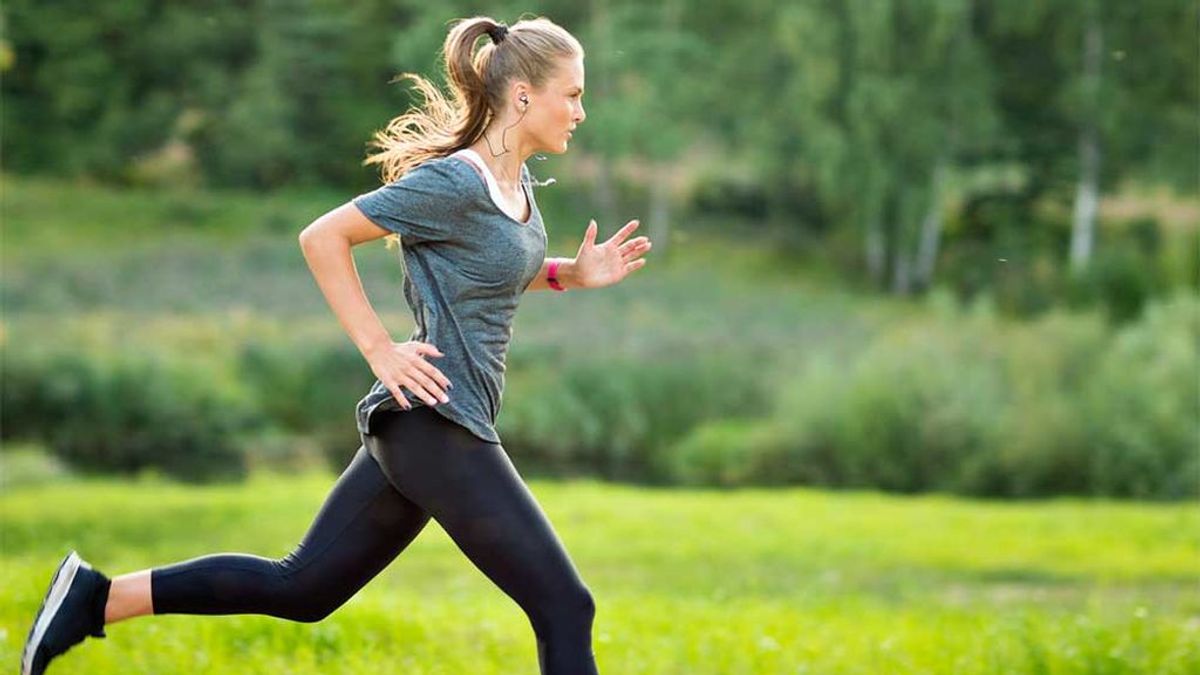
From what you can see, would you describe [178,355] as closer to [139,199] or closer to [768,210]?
[139,199]

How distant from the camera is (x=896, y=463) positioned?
20.0 m

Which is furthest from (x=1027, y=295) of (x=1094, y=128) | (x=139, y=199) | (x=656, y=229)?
(x=139, y=199)

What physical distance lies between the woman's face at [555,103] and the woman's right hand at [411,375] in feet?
1.73

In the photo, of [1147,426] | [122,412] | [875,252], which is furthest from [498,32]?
[875,252]

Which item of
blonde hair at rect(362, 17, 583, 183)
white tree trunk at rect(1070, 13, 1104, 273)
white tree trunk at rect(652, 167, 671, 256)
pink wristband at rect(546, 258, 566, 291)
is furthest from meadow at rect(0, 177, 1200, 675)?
white tree trunk at rect(1070, 13, 1104, 273)

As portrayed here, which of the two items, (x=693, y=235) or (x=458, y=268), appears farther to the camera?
(x=693, y=235)

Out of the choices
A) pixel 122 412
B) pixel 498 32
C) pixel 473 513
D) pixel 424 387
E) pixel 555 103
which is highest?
pixel 498 32

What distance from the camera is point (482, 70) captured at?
348cm

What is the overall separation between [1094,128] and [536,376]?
35.3 feet

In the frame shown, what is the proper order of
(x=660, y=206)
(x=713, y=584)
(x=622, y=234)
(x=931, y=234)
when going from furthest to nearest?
(x=660, y=206) → (x=931, y=234) → (x=713, y=584) → (x=622, y=234)

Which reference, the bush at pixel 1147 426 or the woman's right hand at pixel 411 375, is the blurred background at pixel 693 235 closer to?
the bush at pixel 1147 426

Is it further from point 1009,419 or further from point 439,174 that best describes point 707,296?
point 439,174

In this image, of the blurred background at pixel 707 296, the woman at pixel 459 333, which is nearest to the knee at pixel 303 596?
the woman at pixel 459 333

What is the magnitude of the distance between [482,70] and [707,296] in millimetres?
23342
